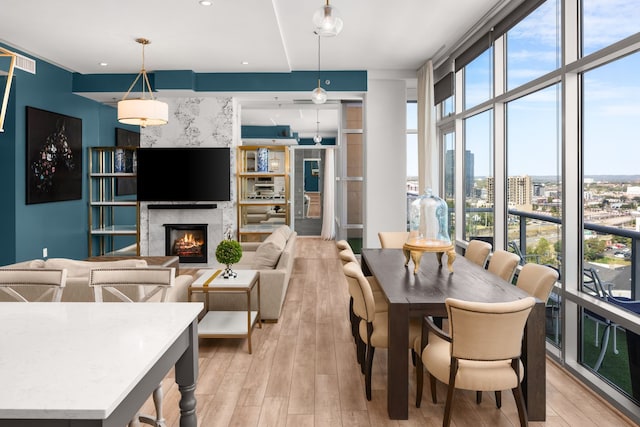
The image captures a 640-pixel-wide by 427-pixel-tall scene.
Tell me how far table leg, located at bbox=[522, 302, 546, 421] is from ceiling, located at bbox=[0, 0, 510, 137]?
3.05 metres

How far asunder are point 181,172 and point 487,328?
220 inches

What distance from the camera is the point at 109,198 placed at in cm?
759

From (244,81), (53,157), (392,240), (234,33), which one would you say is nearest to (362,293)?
(392,240)

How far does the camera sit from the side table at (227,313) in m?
3.54

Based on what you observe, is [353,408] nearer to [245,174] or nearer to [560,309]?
[560,309]

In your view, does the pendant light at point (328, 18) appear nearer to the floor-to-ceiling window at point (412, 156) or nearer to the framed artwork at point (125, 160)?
the floor-to-ceiling window at point (412, 156)

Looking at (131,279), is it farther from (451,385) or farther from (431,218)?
(431,218)

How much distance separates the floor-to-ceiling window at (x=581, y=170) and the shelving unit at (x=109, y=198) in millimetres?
5378

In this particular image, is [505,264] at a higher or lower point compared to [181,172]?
lower

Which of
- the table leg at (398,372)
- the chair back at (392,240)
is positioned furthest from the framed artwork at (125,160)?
the table leg at (398,372)

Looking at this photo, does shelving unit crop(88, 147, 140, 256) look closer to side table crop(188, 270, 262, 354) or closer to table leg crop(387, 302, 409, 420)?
side table crop(188, 270, 262, 354)

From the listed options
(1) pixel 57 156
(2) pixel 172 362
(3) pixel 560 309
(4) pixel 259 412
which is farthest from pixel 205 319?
(1) pixel 57 156

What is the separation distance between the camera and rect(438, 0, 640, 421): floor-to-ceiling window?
2746 millimetres

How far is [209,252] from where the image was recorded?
22.7ft
